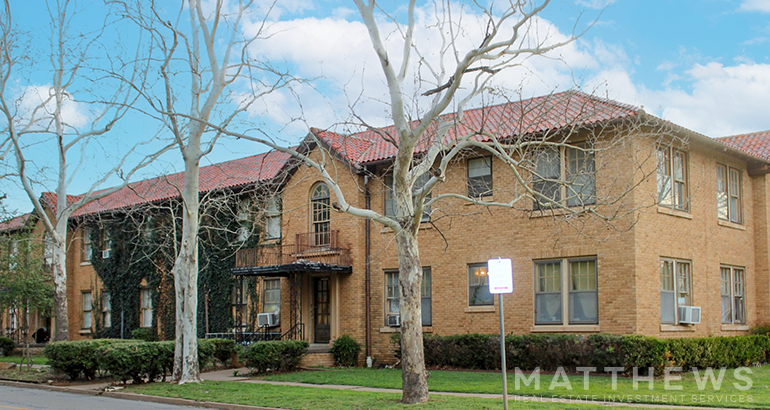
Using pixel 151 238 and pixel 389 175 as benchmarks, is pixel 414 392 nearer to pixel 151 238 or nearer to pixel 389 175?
pixel 389 175

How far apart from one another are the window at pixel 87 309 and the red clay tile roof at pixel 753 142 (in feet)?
90.1

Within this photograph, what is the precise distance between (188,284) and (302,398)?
5265 millimetres

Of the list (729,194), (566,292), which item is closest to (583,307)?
(566,292)

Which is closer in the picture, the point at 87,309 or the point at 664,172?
the point at 664,172

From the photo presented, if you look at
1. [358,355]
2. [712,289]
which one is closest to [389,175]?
[358,355]

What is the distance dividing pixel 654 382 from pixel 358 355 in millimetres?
9745

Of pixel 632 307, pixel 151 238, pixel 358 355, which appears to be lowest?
pixel 358 355

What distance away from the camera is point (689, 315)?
19.7 m

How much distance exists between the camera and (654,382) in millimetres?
16266

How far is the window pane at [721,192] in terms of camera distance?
22250 millimetres

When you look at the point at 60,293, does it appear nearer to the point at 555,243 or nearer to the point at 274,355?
the point at 274,355

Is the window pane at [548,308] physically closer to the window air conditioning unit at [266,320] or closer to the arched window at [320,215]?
the arched window at [320,215]

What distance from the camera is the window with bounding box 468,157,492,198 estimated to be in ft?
69.8

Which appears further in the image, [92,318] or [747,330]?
[92,318]
